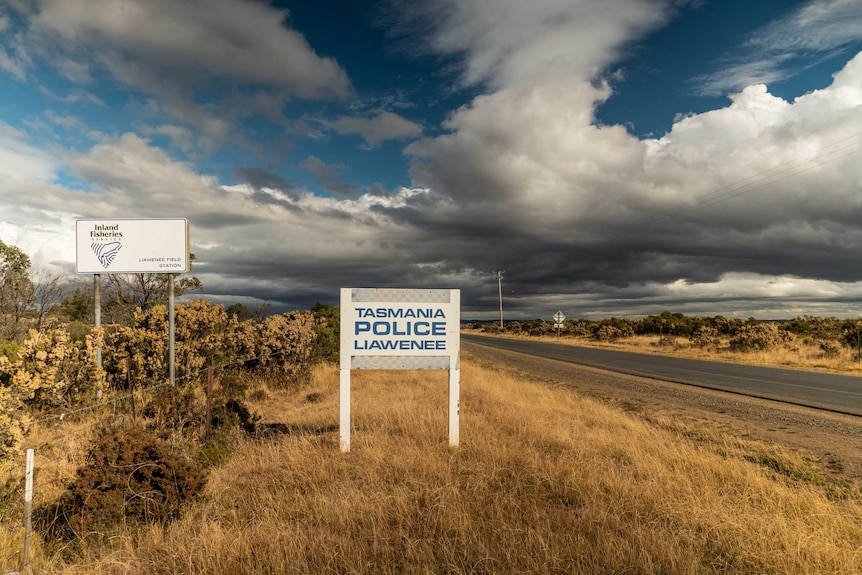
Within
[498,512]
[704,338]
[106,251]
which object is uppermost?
[106,251]

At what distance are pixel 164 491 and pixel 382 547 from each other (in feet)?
8.79

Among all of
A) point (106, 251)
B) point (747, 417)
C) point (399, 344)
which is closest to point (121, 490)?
point (399, 344)

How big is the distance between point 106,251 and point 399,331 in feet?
38.2

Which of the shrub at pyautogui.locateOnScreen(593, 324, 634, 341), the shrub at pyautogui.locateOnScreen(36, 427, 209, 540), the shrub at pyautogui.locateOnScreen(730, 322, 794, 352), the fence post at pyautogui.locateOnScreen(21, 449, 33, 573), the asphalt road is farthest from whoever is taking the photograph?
the shrub at pyautogui.locateOnScreen(593, 324, 634, 341)

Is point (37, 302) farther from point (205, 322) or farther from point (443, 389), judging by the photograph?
point (443, 389)

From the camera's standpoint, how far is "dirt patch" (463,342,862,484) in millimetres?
7712

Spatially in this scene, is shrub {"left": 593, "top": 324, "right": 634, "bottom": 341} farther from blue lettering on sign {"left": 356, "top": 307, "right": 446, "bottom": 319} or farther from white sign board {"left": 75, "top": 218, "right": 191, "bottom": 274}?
blue lettering on sign {"left": 356, "top": 307, "right": 446, "bottom": 319}

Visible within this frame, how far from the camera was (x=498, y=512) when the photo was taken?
437 centimetres

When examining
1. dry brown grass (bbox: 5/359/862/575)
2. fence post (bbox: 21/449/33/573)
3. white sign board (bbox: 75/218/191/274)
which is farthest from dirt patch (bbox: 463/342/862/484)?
white sign board (bbox: 75/218/191/274)

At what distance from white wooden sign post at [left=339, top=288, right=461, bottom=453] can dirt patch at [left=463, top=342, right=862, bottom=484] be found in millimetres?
5648

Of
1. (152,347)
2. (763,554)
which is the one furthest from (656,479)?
(152,347)

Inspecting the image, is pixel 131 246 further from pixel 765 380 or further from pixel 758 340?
pixel 758 340

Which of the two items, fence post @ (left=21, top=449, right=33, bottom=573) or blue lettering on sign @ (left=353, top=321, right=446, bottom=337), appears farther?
blue lettering on sign @ (left=353, top=321, right=446, bottom=337)

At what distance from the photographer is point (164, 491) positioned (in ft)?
16.0
